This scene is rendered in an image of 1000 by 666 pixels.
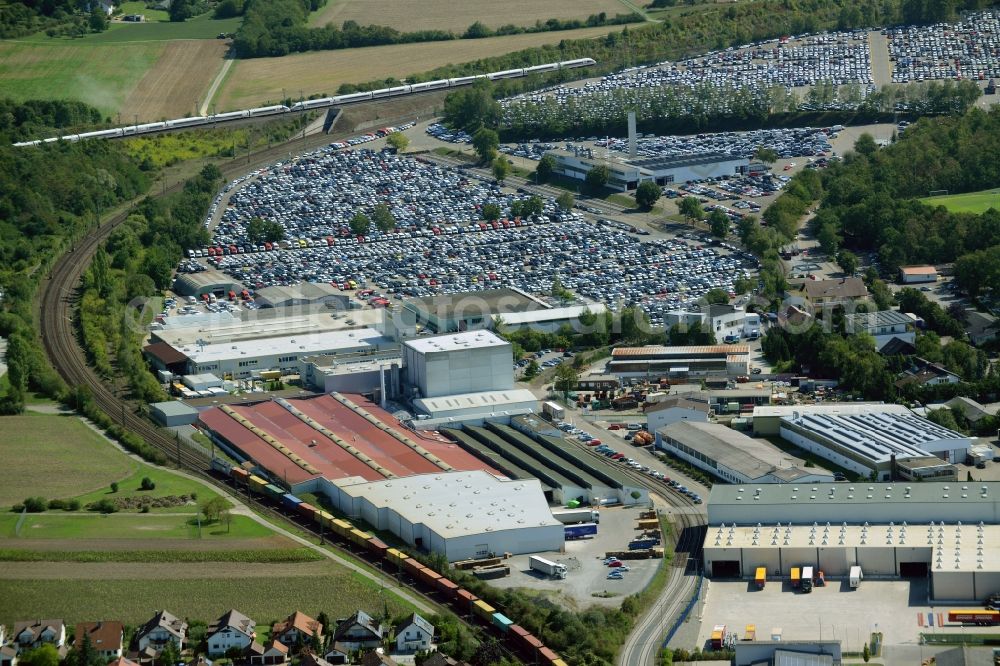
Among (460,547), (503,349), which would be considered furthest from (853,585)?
(503,349)

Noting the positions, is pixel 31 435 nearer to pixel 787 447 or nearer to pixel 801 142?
pixel 787 447

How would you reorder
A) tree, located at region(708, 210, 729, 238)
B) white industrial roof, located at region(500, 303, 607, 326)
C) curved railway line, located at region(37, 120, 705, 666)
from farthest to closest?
tree, located at region(708, 210, 729, 238) < white industrial roof, located at region(500, 303, 607, 326) < curved railway line, located at region(37, 120, 705, 666)

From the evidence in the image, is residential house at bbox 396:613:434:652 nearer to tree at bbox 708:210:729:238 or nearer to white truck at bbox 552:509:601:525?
white truck at bbox 552:509:601:525

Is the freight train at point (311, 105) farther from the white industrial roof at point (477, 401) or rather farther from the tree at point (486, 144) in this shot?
the white industrial roof at point (477, 401)

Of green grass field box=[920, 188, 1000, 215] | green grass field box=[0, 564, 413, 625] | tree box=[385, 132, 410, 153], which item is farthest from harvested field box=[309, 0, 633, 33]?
green grass field box=[0, 564, 413, 625]

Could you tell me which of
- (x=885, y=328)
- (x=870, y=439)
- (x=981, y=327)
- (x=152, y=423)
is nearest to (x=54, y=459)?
(x=152, y=423)

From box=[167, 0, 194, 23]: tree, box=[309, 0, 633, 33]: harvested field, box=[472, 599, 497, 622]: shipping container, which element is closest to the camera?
box=[472, 599, 497, 622]: shipping container

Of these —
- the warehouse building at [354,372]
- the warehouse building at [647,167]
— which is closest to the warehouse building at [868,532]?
the warehouse building at [354,372]
